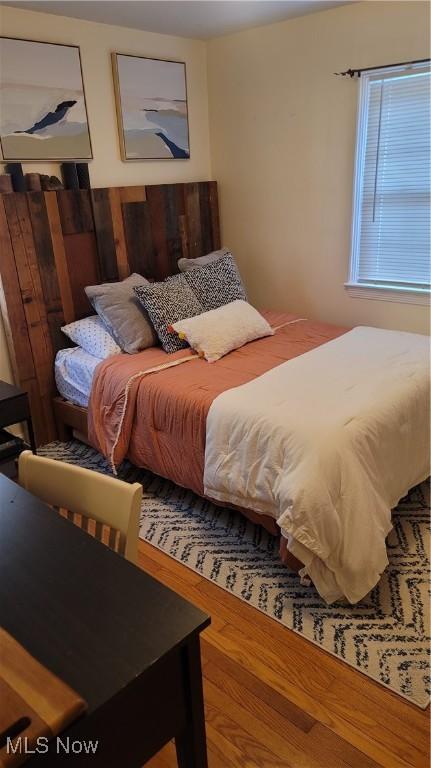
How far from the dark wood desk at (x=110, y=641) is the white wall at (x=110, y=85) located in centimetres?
219

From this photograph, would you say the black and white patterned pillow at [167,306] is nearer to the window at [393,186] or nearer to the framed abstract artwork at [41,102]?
the framed abstract artwork at [41,102]

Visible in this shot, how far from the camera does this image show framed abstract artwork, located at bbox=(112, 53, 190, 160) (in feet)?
10.4

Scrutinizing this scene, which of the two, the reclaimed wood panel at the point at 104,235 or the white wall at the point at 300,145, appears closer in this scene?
the white wall at the point at 300,145

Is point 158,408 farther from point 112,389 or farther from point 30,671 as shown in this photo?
point 30,671

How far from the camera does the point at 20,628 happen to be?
86cm

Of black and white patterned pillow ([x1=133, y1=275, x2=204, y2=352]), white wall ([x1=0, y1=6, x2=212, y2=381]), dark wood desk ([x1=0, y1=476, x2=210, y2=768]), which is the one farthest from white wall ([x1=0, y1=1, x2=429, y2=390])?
dark wood desk ([x1=0, y1=476, x2=210, y2=768])

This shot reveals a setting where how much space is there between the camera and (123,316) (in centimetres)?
288

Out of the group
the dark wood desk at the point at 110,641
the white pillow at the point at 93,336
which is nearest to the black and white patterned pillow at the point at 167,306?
the white pillow at the point at 93,336

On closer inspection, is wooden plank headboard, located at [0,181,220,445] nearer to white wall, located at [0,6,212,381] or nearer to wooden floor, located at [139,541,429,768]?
white wall, located at [0,6,212,381]

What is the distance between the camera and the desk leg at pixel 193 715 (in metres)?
0.89

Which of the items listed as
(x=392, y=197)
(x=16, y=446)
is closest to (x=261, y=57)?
(x=392, y=197)

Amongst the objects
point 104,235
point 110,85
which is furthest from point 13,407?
point 110,85

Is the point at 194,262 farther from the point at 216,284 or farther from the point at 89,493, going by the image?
the point at 89,493

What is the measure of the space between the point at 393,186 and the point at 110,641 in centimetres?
295
